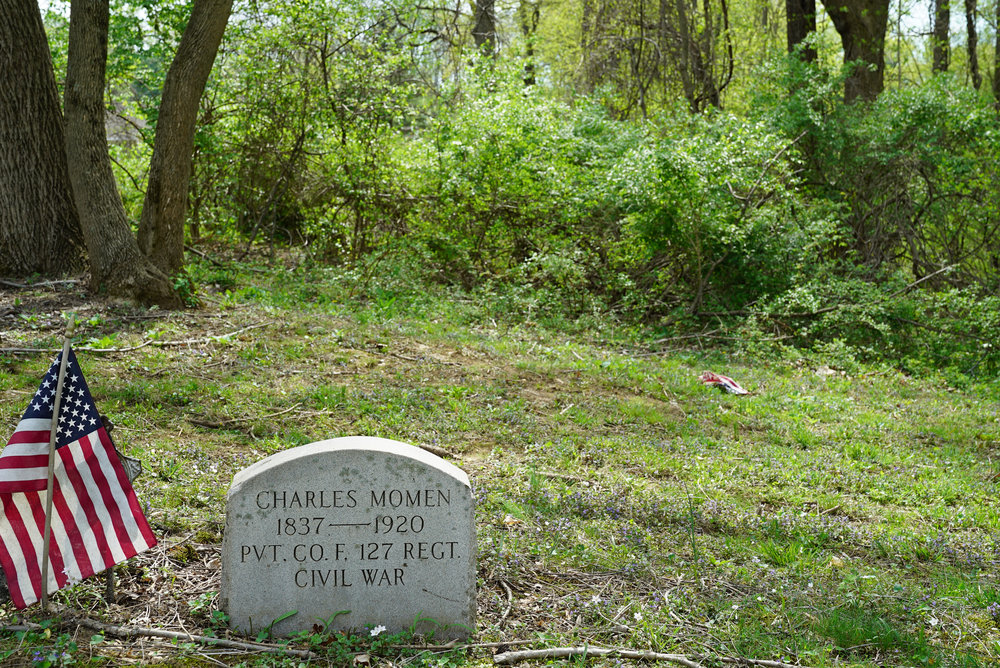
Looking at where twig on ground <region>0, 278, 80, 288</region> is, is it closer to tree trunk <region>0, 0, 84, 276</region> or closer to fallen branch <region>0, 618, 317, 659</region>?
tree trunk <region>0, 0, 84, 276</region>

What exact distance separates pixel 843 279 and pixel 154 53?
33.6 ft

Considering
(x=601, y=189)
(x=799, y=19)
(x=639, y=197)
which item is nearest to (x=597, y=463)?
(x=639, y=197)

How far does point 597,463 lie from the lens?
621 centimetres

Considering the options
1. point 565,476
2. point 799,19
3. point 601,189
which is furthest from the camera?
point 799,19

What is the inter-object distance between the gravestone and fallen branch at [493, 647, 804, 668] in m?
0.26

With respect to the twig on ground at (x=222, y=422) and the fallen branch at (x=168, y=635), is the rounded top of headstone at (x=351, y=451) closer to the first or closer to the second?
the fallen branch at (x=168, y=635)

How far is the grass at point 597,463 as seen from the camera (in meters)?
3.97

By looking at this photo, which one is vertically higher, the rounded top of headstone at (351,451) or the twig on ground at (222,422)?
the rounded top of headstone at (351,451)

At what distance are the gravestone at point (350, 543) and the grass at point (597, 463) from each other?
0.60 ft

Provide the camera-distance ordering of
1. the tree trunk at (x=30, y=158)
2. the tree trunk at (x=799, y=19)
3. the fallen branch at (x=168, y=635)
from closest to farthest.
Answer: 1. the fallen branch at (x=168, y=635)
2. the tree trunk at (x=30, y=158)
3. the tree trunk at (x=799, y=19)

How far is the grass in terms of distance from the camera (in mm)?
3971

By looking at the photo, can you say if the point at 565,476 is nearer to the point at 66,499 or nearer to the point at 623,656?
the point at 623,656

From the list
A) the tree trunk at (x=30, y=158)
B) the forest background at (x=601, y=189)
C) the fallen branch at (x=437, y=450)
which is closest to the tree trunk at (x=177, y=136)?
the tree trunk at (x=30, y=158)

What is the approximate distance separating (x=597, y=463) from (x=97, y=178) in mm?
6067
